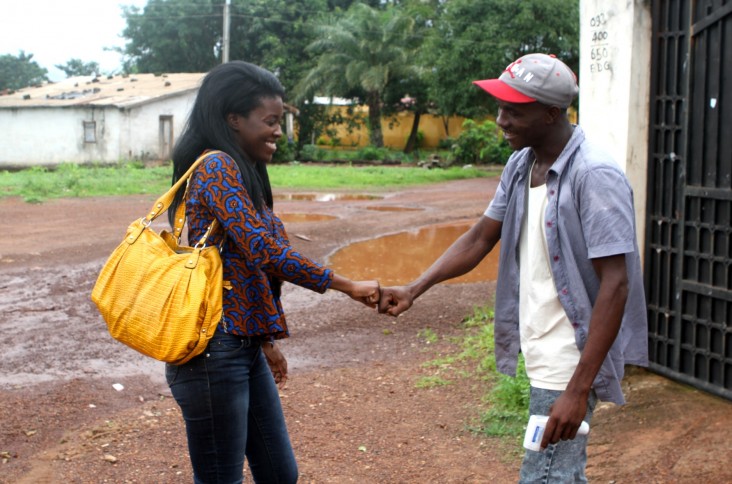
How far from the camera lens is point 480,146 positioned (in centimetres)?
3156

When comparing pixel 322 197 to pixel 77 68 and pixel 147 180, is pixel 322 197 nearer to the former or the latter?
pixel 147 180

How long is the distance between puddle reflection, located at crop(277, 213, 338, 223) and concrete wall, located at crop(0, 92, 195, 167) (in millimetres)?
16841

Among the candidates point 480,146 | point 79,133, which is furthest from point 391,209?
point 79,133

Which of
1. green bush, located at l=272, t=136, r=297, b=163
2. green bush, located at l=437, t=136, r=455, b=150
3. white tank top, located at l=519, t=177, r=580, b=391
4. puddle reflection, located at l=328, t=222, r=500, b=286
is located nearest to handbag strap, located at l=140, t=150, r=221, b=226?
white tank top, located at l=519, t=177, r=580, b=391

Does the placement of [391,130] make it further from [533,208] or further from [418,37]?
[533,208]

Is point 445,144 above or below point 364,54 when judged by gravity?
below

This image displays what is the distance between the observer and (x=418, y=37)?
117 ft

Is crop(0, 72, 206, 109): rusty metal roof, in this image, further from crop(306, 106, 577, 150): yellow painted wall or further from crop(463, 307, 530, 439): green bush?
crop(463, 307, 530, 439): green bush

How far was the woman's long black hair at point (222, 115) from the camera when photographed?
2.86m

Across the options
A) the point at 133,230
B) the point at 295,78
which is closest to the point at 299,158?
the point at 295,78

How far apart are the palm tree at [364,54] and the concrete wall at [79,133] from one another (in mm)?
6256

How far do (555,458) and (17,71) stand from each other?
57.8 metres

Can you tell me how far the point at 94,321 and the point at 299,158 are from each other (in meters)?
28.4

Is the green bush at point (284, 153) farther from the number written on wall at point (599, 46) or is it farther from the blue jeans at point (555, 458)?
the blue jeans at point (555, 458)
